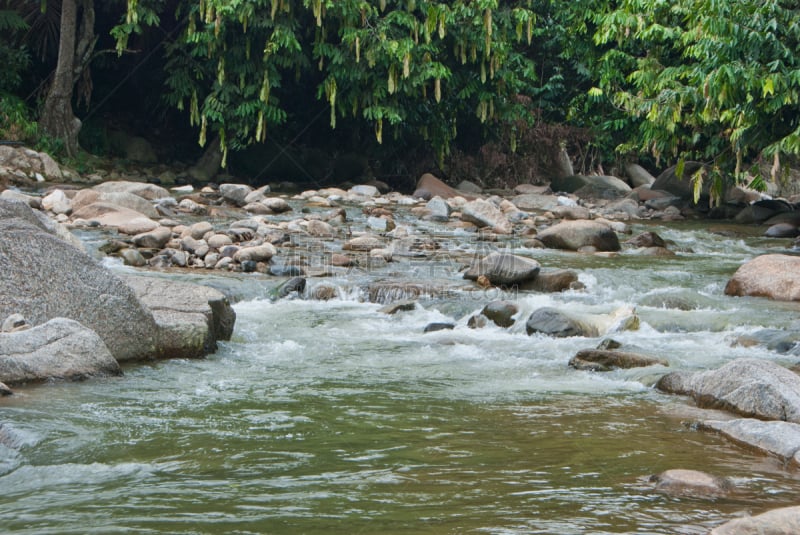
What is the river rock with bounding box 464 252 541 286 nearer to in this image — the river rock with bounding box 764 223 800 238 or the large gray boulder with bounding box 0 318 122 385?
the large gray boulder with bounding box 0 318 122 385

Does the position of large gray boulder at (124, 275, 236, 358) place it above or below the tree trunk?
below

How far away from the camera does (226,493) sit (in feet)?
11.5

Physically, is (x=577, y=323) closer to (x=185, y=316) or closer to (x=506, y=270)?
(x=506, y=270)

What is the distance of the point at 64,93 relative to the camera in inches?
746

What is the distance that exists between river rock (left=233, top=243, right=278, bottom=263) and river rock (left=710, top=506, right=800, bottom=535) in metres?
8.08

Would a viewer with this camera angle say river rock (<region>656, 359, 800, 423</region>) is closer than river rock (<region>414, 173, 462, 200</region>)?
Yes

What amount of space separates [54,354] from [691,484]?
11.8 feet

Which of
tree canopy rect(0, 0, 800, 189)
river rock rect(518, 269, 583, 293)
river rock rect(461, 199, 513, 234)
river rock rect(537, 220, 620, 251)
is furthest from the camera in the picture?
tree canopy rect(0, 0, 800, 189)

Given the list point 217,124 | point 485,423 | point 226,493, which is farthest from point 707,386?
point 217,124

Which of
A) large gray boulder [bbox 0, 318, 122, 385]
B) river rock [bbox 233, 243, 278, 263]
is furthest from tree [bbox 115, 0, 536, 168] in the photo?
large gray boulder [bbox 0, 318, 122, 385]

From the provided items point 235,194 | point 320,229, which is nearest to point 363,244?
point 320,229

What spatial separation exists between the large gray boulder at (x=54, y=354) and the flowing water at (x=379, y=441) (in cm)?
14

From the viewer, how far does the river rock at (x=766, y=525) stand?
2.93m

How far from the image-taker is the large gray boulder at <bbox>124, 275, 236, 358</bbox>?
20.9ft
